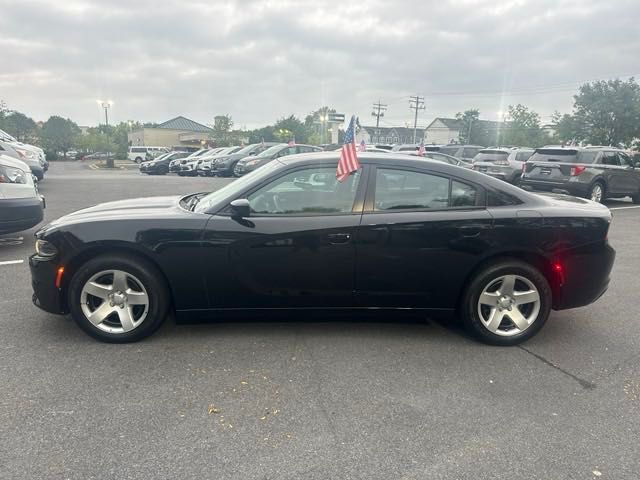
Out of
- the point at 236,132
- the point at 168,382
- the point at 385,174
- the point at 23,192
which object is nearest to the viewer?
the point at 168,382

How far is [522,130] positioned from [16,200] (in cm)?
6604

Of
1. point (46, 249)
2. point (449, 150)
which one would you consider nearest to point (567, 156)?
point (449, 150)

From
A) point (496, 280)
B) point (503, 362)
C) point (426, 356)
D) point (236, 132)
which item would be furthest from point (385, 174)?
point (236, 132)

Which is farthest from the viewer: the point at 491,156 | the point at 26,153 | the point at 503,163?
the point at 491,156

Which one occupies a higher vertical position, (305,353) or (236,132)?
(236,132)

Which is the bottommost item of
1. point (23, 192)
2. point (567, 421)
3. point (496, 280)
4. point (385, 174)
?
point (567, 421)

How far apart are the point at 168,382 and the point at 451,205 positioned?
8.06 ft

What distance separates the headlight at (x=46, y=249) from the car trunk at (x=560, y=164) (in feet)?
40.4

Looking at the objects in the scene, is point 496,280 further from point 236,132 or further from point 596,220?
point 236,132

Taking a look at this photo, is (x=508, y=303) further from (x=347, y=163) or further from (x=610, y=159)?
(x=610, y=159)

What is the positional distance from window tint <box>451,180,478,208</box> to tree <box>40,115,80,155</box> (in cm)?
7098

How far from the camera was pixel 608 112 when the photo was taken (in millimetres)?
30359

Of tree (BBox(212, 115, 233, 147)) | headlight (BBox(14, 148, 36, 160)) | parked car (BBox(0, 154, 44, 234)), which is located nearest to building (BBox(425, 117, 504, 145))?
tree (BBox(212, 115, 233, 147))

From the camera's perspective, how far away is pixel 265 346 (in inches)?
141
